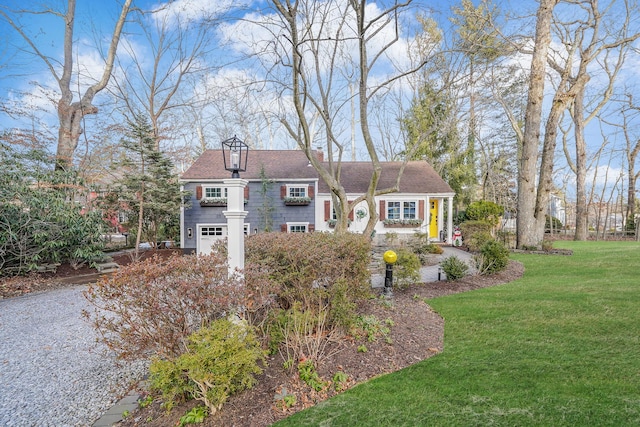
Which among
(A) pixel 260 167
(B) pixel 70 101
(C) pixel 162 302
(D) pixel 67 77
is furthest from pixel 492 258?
(D) pixel 67 77

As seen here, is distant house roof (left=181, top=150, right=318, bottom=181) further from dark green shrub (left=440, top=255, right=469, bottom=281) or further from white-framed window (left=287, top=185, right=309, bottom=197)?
dark green shrub (left=440, top=255, right=469, bottom=281)

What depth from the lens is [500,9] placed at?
9.21 meters

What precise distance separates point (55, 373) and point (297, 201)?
11468mm

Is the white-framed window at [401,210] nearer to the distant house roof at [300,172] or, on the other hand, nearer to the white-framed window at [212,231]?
the distant house roof at [300,172]

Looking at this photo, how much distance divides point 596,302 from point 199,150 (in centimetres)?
2110

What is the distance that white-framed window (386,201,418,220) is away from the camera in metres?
14.9

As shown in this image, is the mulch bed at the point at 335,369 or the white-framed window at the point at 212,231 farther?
the white-framed window at the point at 212,231

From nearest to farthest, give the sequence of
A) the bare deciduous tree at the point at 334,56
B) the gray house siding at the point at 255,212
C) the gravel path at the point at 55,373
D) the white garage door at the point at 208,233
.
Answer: the gravel path at the point at 55,373, the bare deciduous tree at the point at 334,56, the white garage door at the point at 208,233, the gray house siding at the point at 255,212

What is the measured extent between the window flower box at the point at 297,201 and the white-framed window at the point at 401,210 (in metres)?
4.05

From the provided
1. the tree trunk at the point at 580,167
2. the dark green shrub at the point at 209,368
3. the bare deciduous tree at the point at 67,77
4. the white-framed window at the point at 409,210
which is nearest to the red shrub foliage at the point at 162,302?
the dark green shrub at the point at 209,368

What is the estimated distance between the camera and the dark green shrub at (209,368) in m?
2.18

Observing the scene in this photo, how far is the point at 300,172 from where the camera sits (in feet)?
48.8

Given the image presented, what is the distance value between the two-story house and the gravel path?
8.96 m

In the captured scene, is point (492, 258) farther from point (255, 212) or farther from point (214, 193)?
point (214, 193)
